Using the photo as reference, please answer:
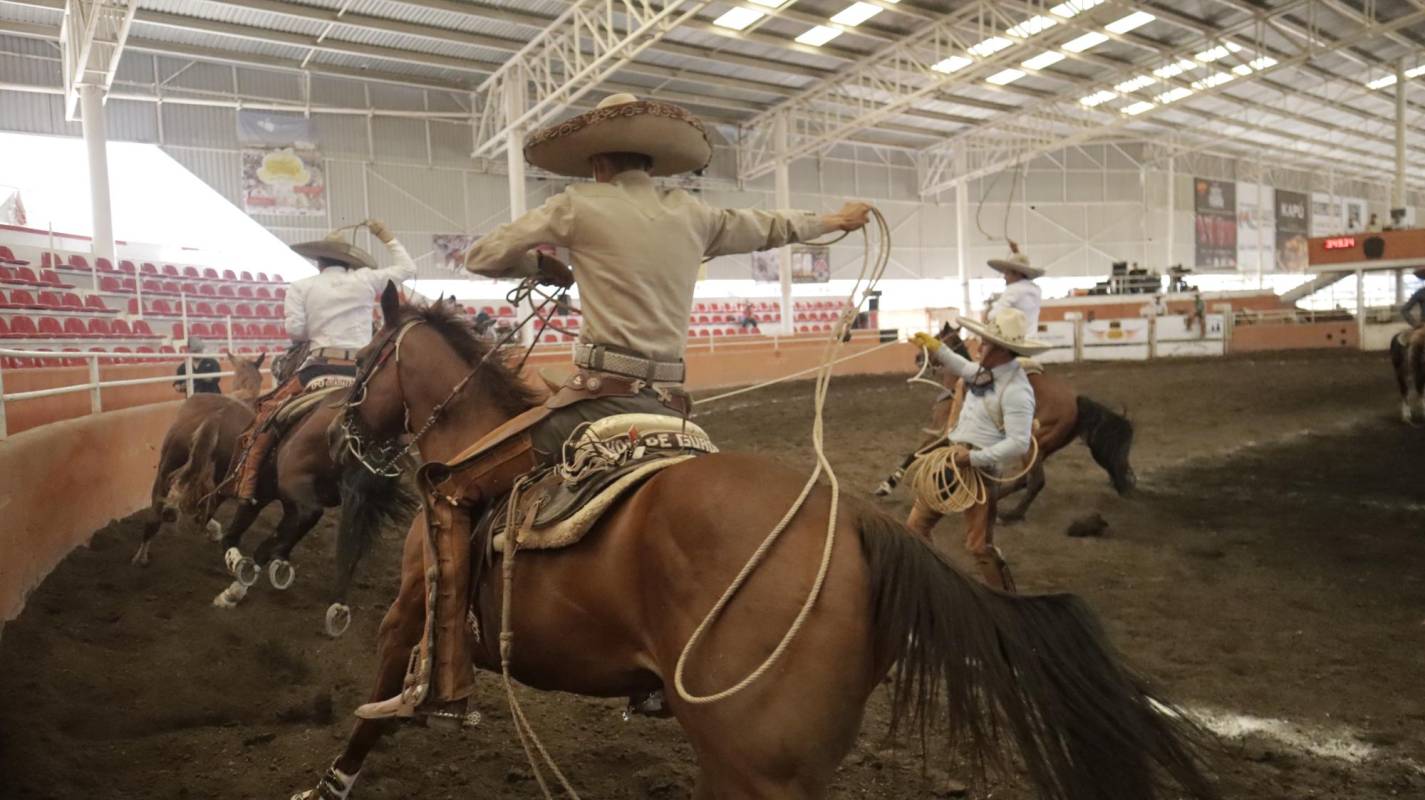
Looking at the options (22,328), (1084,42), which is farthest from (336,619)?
(1084,42)

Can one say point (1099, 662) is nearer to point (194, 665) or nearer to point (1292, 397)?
point (194, 665)

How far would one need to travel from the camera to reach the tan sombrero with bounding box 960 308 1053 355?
169 inches

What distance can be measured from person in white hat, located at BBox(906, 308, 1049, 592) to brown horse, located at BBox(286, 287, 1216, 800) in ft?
7.91

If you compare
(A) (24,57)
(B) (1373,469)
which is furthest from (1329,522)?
(A) (24,57)

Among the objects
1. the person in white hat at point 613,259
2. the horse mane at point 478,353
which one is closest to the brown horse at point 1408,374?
the person in white hat at point 613,259

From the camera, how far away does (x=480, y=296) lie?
75.6ft

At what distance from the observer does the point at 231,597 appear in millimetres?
4578

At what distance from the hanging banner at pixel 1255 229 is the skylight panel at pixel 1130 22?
62.5 ft

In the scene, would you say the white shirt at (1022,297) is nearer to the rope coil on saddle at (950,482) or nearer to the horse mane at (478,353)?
the rope coil on saddle at (950,482)

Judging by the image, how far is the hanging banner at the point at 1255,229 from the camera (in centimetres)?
3531

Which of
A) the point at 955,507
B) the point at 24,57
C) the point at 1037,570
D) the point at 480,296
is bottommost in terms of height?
the point at 1037,570

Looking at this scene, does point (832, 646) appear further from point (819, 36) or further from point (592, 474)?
point (819, 36)

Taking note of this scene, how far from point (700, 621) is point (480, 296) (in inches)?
876

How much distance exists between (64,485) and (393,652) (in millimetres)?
3469
